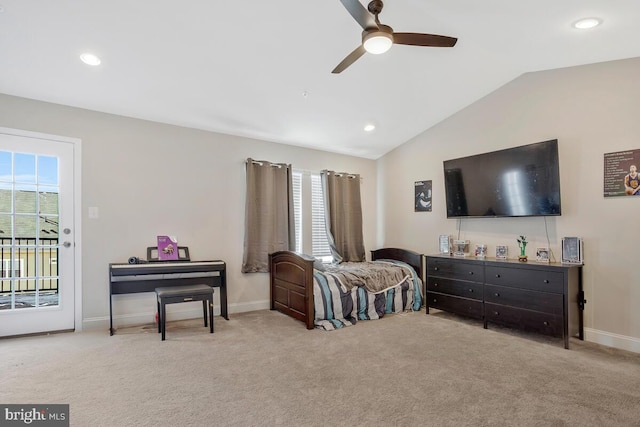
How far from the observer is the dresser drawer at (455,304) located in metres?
3.95

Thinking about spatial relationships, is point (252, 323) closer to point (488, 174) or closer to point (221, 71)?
point (221, 71)

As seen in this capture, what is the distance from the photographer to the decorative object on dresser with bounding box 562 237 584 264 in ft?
11.4

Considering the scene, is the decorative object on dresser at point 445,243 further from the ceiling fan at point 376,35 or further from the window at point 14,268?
the window at point 14,268

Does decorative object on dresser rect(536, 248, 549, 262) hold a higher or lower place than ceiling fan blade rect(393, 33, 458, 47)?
lower

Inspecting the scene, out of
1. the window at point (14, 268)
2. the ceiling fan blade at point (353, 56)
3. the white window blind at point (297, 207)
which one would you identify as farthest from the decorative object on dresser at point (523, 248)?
the window at point (14, 268)

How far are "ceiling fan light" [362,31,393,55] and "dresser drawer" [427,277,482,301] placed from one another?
288 centimetres

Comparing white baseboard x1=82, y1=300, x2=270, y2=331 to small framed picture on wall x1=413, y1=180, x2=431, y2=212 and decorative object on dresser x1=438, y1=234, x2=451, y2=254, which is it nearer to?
decorative object on dresser x1=438, y1=234, x2=451, y2=254

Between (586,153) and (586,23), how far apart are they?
1.35m

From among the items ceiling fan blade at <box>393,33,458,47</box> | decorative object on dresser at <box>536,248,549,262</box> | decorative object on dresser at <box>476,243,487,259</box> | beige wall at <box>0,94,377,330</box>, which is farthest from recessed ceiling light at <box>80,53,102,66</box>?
decorative object on dresser at <box>536,248,549,262</box>

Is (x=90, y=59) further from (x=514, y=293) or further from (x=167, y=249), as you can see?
(x=514, y=293)

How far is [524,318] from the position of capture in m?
3.49

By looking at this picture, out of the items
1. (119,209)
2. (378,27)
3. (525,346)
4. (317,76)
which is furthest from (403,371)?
(119,209)

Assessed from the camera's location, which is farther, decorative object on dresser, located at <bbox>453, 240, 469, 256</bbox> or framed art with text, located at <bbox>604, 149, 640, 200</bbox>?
decorative object on dresser, located at <bbox>453, 240, 469, 256</bbox>

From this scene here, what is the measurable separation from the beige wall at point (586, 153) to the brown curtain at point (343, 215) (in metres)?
1.78
